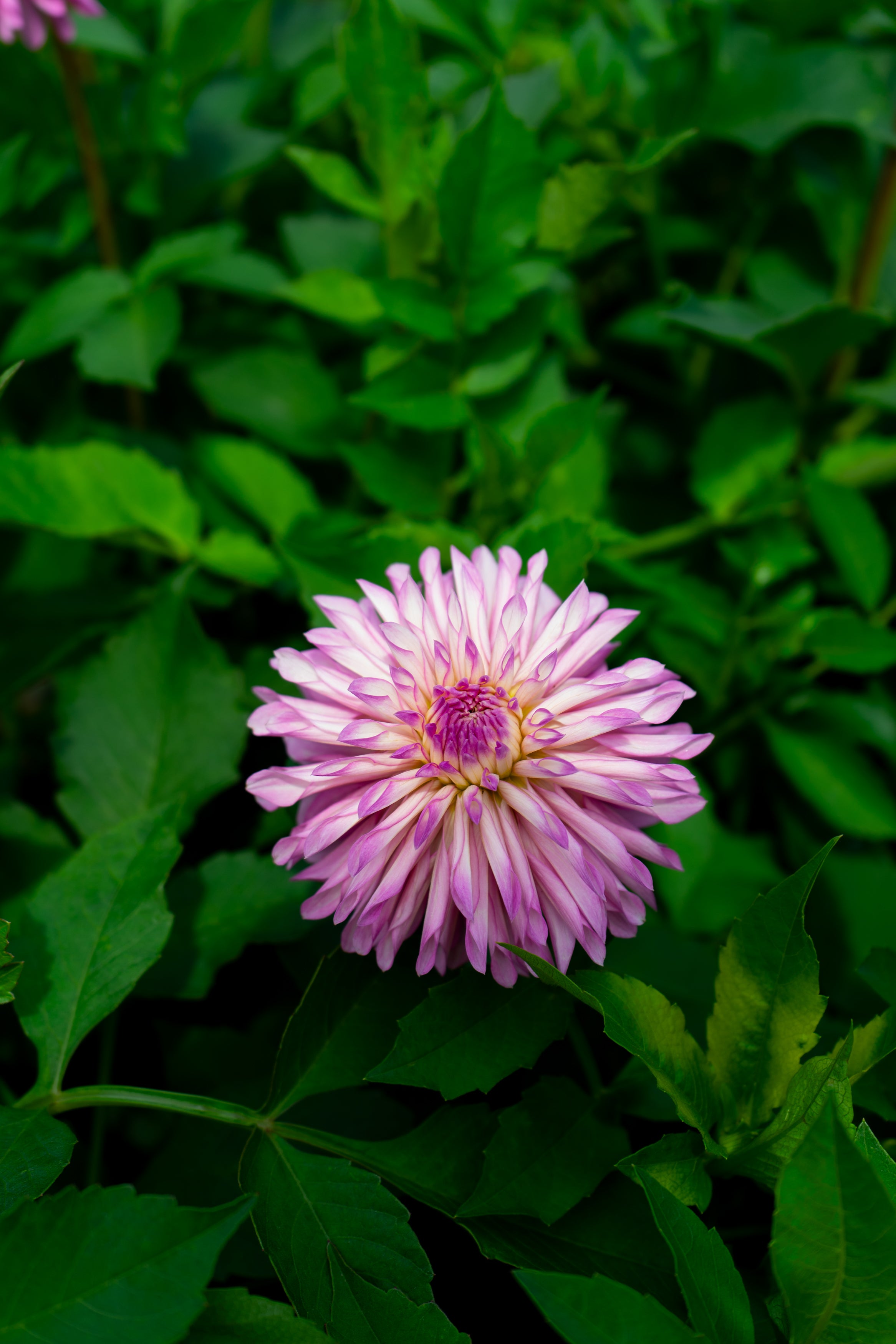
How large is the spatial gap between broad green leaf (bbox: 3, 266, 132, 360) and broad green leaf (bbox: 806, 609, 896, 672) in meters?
0.86

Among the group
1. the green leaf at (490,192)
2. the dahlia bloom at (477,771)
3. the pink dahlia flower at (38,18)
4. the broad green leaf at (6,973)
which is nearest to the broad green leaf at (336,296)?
the green leaf at (490,192)

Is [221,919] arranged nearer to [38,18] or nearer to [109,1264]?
[109,1264]

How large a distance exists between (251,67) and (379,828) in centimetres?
135

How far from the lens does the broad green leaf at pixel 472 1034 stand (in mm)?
621

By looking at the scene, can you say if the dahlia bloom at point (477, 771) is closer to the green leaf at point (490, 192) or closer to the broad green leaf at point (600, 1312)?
the broad green leaf at point (600, 1312)

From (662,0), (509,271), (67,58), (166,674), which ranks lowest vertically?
(166,674)

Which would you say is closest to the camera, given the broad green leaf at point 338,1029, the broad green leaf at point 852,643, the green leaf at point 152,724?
the broad green leaf at point 338,1029

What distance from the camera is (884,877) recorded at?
3.53 ft

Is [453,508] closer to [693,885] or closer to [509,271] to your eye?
[509,271]

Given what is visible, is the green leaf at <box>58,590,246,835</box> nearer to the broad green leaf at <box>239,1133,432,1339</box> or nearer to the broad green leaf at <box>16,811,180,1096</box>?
the broad green leaf at <box>16,811,180,1096</box>

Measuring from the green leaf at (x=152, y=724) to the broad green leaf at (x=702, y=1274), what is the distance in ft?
1.61

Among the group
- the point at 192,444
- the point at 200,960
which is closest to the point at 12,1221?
the point at 200,960

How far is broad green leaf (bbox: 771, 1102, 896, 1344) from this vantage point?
51cm

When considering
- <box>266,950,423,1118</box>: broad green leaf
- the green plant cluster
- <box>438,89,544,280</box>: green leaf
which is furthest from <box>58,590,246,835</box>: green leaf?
<box>438,89,544,280</box>: green leaf
